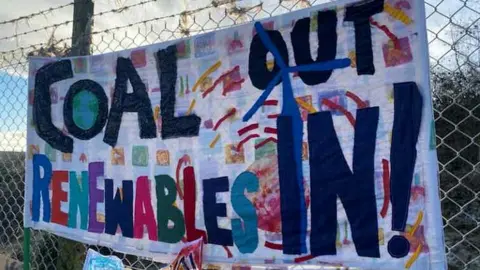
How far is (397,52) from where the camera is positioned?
4.36 feet

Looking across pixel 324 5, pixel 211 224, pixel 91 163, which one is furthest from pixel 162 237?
pixel 324 5

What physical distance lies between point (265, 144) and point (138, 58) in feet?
2.06

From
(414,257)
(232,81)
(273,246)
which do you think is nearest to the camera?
(414,257)

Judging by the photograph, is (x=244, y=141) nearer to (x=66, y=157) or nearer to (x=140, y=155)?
(x=140, y=155)

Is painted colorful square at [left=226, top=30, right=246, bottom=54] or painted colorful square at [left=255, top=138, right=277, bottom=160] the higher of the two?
painted colorful square at [left=226, top=30, right=246, bottom=54]

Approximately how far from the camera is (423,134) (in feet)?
4.19

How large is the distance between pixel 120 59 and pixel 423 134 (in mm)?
1141

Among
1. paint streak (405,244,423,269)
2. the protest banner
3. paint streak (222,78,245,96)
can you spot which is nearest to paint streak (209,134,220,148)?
the protest banner

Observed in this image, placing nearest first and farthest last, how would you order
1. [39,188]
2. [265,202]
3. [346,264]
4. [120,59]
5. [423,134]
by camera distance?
[423,134], [346,264], [265,202], [120,59], [39,188]

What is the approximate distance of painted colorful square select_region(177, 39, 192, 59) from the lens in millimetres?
1732

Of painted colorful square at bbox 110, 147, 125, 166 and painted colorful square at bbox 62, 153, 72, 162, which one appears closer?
painted colorful square at bbox 110, 147, 125, 166

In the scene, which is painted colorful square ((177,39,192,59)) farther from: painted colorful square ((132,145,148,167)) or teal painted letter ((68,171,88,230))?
teal painted letter ((68,171,88,230))

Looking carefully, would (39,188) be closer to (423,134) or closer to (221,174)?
(221,174)

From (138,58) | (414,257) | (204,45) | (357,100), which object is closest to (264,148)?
(357,100)
